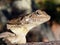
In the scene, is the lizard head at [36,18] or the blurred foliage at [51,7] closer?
the lizard head at [36,18]

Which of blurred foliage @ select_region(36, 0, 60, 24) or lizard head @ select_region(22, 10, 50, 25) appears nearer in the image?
lizard head @ select_region(22, 10, 50, 25)

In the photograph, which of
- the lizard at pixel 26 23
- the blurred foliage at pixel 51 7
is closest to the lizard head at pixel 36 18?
the lizard at pixel 26 23

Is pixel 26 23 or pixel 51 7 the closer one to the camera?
pixel 26 23

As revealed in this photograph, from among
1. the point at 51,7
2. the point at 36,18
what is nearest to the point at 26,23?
the point at 36,18

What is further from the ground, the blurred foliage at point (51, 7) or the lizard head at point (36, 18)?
the lizard head at point (36, 18)

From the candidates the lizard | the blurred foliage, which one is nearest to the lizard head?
the lizard

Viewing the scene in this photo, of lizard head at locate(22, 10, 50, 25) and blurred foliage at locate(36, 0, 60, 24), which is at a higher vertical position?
lizard head at locate(22, 10, 50, 25)

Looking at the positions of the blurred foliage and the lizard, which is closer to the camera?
the lizard

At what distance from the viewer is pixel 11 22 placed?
6.31ft

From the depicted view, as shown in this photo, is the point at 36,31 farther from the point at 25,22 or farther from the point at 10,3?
the point at 25,22

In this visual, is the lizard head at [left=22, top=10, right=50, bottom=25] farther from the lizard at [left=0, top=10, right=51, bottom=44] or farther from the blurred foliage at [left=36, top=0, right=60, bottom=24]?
the blurred foliage at [left=36, top=0, right=60, bottom=24]

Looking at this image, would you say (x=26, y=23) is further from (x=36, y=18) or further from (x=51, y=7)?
(x=51, y=7)

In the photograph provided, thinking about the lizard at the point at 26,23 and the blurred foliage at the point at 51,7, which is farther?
the blurred foliage at the point at 51,7

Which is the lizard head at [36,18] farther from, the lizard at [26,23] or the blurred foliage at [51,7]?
the blurred foliage at [51,7]
